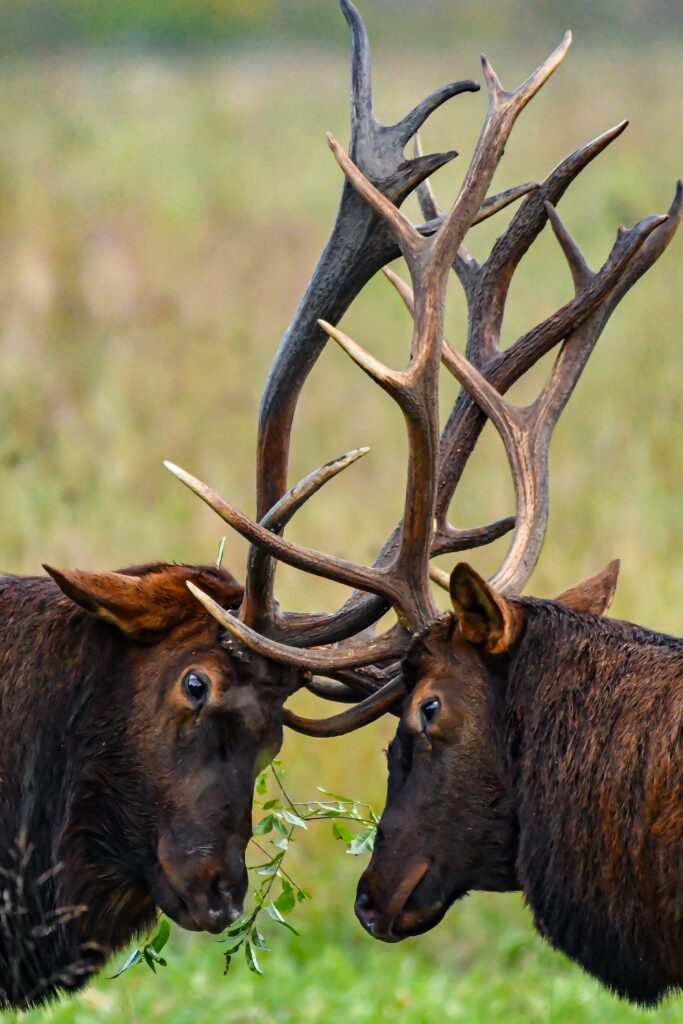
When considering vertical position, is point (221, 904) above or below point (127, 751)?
below

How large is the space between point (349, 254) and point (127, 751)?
1.59 m

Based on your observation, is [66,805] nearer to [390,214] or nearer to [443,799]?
[443,799]

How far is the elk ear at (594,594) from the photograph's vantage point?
191 inches

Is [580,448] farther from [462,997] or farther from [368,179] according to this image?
[368,179]

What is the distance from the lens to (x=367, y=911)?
176 inches

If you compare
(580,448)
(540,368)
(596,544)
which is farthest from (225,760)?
(540,368)

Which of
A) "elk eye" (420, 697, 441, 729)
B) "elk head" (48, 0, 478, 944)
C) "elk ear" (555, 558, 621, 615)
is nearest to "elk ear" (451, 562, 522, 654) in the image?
"elk eye" (420, 697, 441, 729)

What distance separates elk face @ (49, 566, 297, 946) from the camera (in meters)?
4.30

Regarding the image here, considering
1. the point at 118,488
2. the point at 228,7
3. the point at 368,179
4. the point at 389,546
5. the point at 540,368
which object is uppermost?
the point at 228,7

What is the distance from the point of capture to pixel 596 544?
965 cm

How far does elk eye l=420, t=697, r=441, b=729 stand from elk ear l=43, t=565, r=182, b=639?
732 millimetres

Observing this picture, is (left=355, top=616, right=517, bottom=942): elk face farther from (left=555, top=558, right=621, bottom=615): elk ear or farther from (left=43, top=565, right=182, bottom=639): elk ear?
(left=43, top=565, right=182, bottom=639): elk ear

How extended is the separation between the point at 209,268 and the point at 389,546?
28.8ft

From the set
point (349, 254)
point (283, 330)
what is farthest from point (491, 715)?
point (283, 330)
